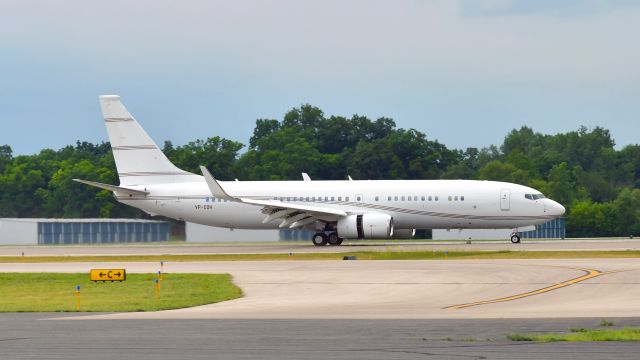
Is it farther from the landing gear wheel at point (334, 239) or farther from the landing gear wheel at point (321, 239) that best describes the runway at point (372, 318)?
A: the landing gear wheel at point (321, 239)

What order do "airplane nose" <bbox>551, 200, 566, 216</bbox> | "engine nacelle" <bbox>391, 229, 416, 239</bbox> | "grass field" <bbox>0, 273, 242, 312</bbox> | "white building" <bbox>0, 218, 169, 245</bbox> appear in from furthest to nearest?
"white building" <bbox>0, 218, 169, 245</bbox> → "engine nacelle" <bbox>391, 229, 416, 239</bbox> → "airplane nose" <bbox>551, 200, 566, 216</bbox> → "grass field" <bbox>0, 273, 242, 312</bbox>

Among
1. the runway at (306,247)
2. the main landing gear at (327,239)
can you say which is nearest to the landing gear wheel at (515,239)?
the runway at (306,247)

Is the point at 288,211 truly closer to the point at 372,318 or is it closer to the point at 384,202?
the point at 384,202

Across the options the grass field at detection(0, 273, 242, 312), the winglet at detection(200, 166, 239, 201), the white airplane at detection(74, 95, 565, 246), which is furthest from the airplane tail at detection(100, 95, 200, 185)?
the grass field at detection(0, 273, 242, 312)

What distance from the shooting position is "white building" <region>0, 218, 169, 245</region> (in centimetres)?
7944

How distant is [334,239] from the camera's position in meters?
63.9

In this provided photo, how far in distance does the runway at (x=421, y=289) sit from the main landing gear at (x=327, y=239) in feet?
47.1

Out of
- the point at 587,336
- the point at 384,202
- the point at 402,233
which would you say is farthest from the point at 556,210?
the point at 587,336

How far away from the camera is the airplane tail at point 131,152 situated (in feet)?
218

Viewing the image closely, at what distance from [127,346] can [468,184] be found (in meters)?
42.8

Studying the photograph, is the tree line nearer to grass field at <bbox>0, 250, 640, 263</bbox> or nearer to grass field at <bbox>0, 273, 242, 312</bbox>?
grass field at <bbox>0, 250, 640, 263</bbox>

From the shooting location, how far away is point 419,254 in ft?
169

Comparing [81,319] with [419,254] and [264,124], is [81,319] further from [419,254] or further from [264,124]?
[264,124]

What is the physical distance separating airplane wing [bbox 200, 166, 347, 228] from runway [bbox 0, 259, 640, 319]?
11.6 metres
